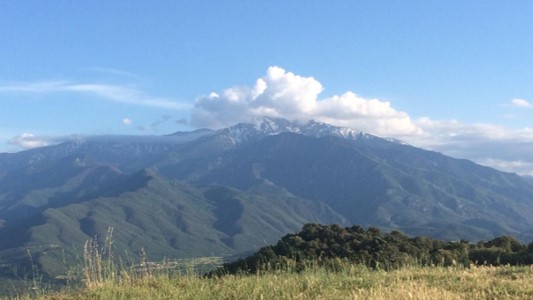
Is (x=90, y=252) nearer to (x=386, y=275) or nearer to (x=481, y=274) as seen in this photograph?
(x=386, y=275)

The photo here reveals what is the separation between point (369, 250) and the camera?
25.0m

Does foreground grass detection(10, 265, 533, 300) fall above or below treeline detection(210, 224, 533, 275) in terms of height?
above

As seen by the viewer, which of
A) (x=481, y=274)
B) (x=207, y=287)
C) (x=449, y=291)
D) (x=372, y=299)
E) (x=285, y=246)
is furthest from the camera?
(x=285, y=246)

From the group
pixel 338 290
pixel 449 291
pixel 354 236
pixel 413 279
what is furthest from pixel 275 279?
pixel 354 236

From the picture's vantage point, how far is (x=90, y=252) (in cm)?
1370

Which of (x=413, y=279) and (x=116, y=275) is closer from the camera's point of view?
(x=413, y=279)

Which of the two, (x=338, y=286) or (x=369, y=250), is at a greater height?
(x=338, y=286)

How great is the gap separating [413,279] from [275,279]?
2.91 metres

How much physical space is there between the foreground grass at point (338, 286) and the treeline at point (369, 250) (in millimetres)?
5902

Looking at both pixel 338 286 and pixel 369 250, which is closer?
pixel 338 286

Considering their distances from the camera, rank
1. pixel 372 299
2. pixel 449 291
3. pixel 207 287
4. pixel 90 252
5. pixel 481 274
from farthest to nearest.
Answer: pixel 90 252, pixel 481 274, pixel 207 287, pixel 449 291, pixel 372 299

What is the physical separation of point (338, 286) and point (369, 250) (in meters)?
14.0

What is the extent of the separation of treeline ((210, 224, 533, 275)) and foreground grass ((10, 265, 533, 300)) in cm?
590

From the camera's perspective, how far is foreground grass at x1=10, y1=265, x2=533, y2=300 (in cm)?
1013
